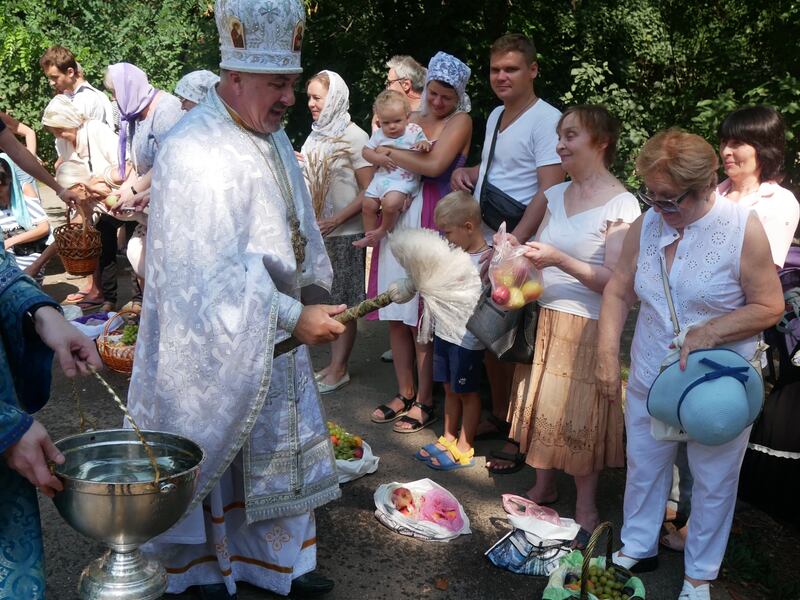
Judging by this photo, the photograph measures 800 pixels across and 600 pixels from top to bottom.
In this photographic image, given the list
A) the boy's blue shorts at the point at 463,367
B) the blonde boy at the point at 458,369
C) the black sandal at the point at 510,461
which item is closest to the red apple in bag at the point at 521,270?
the blonde boy at the point at 458,369

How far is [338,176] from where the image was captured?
6109 mm

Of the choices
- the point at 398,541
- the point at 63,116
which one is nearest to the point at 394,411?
the point at 398,541

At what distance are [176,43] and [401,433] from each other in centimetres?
920

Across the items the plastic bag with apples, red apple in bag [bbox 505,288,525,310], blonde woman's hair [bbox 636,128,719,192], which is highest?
blonde woman's hair [bbox 636,128,719,192]

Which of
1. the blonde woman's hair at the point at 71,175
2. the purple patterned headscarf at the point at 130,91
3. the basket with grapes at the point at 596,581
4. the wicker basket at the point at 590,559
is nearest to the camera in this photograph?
the wicker basket at the point at 590,559

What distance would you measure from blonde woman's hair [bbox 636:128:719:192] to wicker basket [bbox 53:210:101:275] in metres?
5.15

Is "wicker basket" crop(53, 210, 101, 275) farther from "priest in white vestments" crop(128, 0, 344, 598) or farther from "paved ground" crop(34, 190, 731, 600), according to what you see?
"priest in white vestments" crop(128, 0, 344, 598)

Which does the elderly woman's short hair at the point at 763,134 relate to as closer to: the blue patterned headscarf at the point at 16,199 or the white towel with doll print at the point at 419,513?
the white towel with doll print at the point at 419,513

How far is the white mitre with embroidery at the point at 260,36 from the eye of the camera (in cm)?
314

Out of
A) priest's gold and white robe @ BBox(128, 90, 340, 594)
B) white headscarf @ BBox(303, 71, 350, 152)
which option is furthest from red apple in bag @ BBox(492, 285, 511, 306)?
white headscarf @ BBox(303, 71, 350, 152)

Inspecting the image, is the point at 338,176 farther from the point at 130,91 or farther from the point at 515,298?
Answer: the point at 515,298

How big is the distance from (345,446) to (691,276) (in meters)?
2.23

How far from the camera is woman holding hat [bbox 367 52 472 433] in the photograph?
17.8 ft

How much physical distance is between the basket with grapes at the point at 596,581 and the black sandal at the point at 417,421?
194 centimetres
